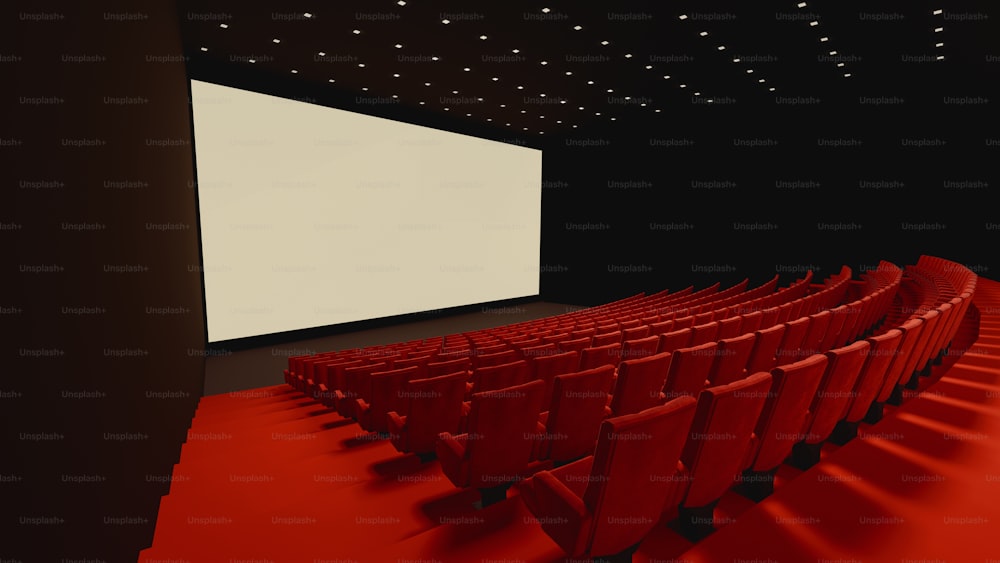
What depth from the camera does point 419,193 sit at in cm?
1111

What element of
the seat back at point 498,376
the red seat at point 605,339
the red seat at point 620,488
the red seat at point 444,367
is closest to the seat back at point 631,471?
the red seat at point 620,488

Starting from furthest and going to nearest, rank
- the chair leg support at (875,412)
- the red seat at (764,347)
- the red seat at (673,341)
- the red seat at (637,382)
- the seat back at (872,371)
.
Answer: the red seat at (673,341) < the red seat at (764,347) < the chair leg support at (875,412) < the red seat at (637,382) < the seat back at (872,371)

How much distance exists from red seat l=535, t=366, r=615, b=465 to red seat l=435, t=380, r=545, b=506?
0.39ft

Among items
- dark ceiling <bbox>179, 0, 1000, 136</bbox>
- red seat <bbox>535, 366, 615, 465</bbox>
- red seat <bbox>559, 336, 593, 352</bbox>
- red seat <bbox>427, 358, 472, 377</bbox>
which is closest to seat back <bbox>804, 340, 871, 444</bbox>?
red seat <bbox>535, 366, 615, 465</bbox>

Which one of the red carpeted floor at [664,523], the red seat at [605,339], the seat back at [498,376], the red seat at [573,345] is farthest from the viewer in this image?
the red seat at [605,339]

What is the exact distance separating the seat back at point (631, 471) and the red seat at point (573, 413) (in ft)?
2.70

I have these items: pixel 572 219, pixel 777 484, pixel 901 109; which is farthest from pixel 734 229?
pixel 777 484

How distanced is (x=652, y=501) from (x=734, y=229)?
37.1 ft

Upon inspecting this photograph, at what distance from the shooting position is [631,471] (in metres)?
1.46

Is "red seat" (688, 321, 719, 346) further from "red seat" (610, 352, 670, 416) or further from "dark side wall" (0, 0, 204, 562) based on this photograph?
"dark side wall" (0, 0, 204, 562)

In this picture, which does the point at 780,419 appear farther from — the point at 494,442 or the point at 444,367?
the point at 444,367

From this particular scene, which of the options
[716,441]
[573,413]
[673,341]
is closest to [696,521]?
[716,441]

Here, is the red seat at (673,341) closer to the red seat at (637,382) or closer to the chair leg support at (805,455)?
the red seat at (637,382)

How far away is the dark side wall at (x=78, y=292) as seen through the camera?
135 cm
